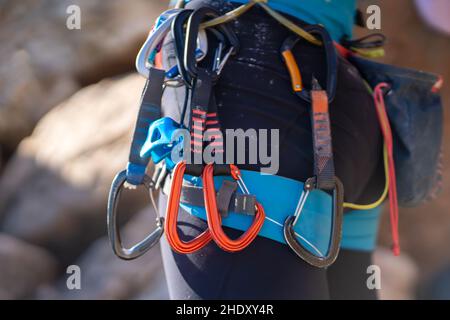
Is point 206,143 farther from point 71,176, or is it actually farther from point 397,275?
point 397,275

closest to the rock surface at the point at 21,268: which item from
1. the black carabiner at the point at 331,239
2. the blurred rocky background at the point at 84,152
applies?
the blurred rocky background at the point at 84,152

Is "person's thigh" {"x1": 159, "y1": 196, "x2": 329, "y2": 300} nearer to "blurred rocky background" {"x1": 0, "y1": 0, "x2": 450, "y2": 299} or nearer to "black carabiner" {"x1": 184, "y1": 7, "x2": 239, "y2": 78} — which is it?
"black carabiner" {"x1": 184, "y1": 7, "x2": 239, "y2": 78}

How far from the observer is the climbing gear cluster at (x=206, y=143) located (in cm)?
96

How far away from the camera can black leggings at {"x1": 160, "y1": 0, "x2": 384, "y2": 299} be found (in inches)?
38.7

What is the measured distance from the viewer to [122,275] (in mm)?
2428

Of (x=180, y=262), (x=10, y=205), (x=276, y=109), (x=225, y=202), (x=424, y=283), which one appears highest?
(x=276, y=109)

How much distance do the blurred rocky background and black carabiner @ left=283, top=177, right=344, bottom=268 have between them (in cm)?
137

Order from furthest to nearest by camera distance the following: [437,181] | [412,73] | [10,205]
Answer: [10,205] → [437,181] → [412,73]

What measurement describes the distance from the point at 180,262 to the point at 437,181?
0.67 m

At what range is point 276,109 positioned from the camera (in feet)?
3.35

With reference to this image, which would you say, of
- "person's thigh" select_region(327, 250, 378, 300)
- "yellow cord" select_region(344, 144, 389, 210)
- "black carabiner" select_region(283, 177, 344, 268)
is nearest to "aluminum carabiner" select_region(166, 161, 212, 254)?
"black carabiner" select_region(283, 177, 344, 268)

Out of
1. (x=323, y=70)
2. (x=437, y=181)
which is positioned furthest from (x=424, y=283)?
(x=323, y=70)

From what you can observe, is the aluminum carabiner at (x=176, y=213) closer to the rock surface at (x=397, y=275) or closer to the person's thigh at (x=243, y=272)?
the person's thigh at (x=243, y=272)
